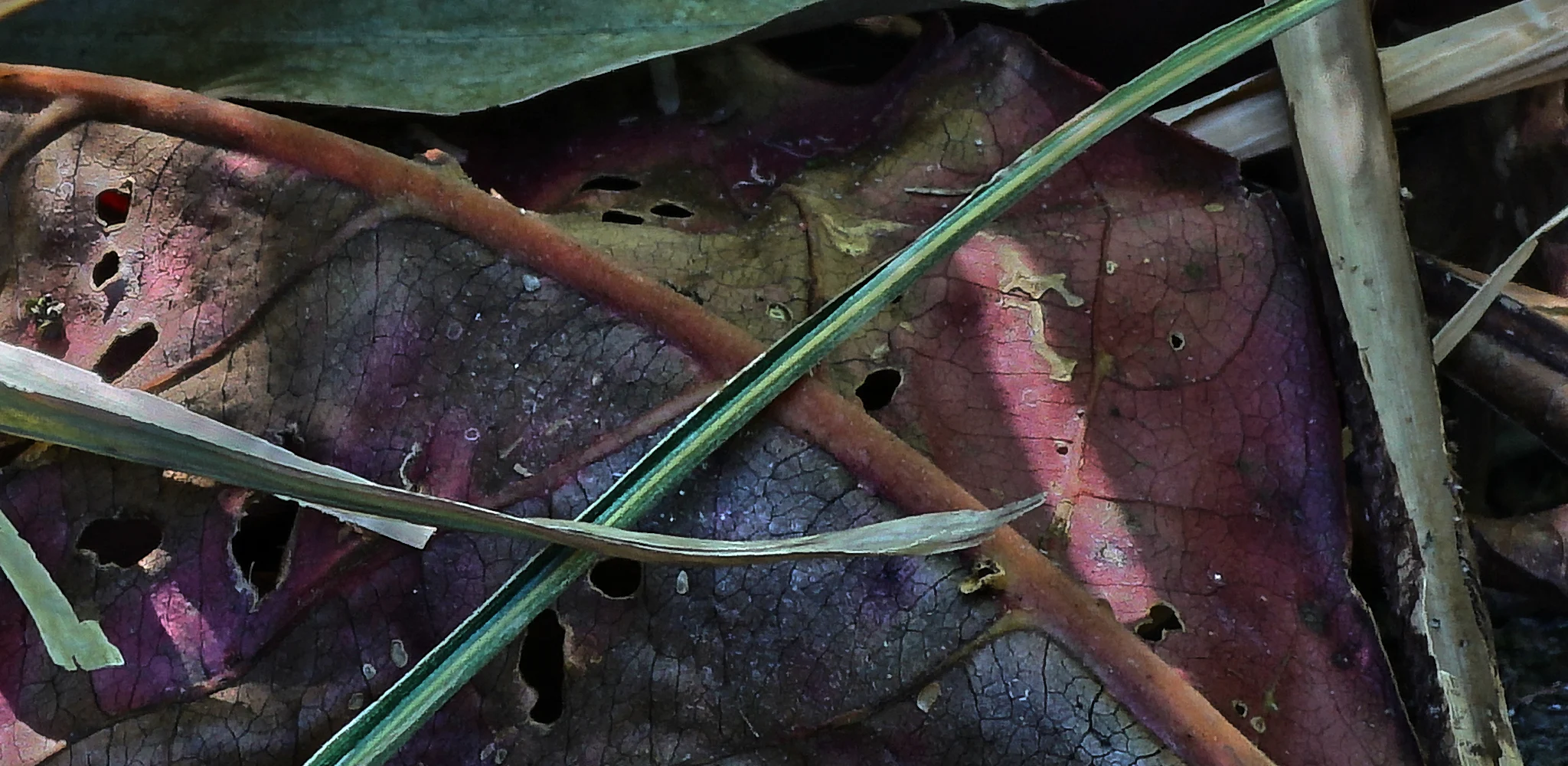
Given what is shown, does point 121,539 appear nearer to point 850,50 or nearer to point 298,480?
point 298,480

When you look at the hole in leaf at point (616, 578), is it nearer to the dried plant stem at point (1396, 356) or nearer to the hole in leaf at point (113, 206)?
the hole in leaf at point (113, 206)

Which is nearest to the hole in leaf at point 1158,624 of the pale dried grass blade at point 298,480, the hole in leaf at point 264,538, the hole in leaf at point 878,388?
the pale dried grass blade at point 298,480

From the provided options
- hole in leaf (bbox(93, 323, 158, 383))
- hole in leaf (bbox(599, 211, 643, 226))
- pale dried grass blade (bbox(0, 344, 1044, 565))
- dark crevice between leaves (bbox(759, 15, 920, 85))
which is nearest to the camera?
pale dried grass blade (bbox(0, 344, 1044, 565))

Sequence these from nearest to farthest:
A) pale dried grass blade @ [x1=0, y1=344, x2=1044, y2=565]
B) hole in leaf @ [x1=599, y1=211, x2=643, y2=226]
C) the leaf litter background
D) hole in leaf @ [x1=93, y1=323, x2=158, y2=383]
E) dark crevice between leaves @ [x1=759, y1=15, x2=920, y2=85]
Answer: pale dried grass blade @ [x1=0, y1=344, x2=1044, y2=565], the leaf litter background, hole in leaf @ [x1=93, y1=323, x2=158, y2=383], hole in leaf @ [x1=599, y1=211, x2=643, y2=226], dark crevice between leaves @ [x1=759, y1=15, x2=920, y2=85]

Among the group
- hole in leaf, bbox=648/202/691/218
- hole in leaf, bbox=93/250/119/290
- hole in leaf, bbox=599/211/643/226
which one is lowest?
hole in leaf, bbox=648/202/691/218

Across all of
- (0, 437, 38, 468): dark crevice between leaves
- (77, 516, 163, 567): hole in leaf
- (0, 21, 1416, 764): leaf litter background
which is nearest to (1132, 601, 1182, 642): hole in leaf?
(0, 21, 1416, 764): leaf litter background

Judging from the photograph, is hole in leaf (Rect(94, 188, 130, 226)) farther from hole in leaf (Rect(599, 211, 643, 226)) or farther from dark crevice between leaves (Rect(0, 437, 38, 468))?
hole in leaf (Rect(599, 211, 643, 226))
